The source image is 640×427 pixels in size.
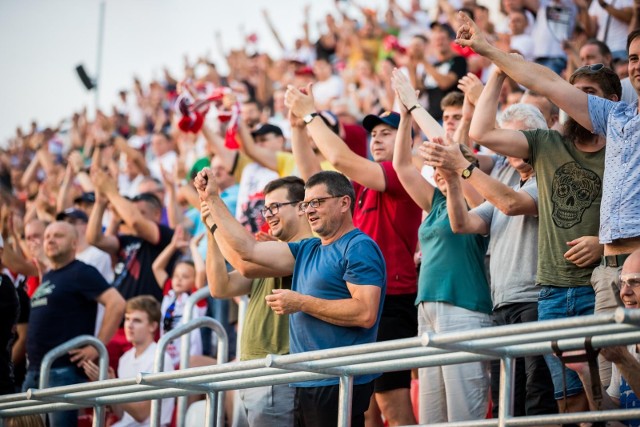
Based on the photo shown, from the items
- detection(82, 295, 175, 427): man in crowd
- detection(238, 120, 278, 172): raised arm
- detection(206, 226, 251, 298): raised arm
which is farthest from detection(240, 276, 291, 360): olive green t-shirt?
detection(238, 120, 278, 172): raised arm

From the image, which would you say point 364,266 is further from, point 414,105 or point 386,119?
point 386,119

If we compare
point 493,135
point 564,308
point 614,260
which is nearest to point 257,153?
point 493,135

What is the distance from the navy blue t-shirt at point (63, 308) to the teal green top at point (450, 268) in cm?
303

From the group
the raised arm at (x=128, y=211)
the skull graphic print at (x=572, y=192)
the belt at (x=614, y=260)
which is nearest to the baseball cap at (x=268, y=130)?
the raised arm at (x=128, y=211)

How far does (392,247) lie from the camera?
6301mm

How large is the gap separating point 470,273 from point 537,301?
1.79ft

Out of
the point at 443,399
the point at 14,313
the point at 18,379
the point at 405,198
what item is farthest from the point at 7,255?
the point at 443,399

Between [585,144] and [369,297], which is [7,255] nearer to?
[369,297]

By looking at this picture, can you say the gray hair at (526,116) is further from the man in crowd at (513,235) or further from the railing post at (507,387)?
the railing post at (507,387)

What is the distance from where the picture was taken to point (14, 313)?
7.25 metres

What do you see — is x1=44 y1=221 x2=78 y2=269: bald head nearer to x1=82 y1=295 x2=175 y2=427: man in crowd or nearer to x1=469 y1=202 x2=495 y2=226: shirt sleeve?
x1=82 y1=295 x2=175 y2=427: man in crowd

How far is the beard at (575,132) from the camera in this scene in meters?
5.06

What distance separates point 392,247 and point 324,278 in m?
1.18

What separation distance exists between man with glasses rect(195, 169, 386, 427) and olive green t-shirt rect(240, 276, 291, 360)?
32 centimetres
